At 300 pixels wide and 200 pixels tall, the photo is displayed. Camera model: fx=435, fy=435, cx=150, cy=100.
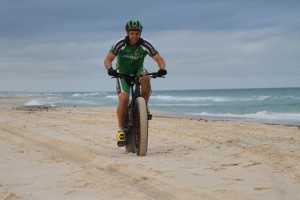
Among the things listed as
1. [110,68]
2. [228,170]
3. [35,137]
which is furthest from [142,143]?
[35,137]

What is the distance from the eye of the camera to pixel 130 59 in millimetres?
6895

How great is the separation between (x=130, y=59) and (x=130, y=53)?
0.11 metres

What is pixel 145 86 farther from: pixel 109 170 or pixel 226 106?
pixel 226 106

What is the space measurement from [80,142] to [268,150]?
353cm

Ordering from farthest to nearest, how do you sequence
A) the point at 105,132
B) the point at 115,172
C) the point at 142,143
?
the point at 105,132 < the point at 142,143 < the point at 115,172

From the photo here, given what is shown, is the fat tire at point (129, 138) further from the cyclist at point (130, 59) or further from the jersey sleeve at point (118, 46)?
the jersey sleeve at point (118, 46)

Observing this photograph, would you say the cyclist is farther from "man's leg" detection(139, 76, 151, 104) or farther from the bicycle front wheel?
the bicycle front wheel

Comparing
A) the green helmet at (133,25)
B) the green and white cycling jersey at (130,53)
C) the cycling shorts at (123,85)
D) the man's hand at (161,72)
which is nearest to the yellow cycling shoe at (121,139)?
the cycling shorts at (123,85)

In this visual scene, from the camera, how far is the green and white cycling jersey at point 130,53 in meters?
6.71

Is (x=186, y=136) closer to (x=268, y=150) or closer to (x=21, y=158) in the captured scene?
(x=268, y=150)

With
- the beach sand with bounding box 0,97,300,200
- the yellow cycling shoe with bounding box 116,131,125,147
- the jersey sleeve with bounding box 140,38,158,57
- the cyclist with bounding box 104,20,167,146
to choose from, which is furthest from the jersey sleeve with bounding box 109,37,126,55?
the beach sand with bounding box 0,97,300,200

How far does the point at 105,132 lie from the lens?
10.3 meters

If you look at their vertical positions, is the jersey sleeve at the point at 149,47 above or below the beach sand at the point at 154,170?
above

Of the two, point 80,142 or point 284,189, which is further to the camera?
point 80,142
